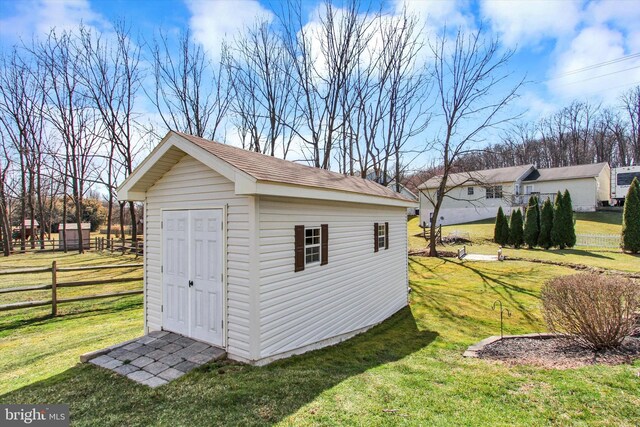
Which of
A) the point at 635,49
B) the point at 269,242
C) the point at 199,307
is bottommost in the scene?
the point at 199,307

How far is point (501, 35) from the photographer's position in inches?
658

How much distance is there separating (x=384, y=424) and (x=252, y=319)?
7.83 feet

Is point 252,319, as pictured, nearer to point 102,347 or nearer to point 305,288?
point 305,288

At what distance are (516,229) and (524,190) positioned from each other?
1446cm

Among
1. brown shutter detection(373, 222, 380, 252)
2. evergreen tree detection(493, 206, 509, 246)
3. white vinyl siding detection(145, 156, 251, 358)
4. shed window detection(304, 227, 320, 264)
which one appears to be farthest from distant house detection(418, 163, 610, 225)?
white vinyl siding detection(145, 156, 251, 358)

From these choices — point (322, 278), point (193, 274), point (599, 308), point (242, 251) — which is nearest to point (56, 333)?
point (193, 274)

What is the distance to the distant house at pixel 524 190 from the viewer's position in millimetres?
29859

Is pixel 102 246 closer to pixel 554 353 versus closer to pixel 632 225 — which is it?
pixel 554 353

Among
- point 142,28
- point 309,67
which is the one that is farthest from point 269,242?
point 142,28

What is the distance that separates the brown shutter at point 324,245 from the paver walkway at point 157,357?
246cm

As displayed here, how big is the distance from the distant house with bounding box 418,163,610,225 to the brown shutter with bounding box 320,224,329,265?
25835mm

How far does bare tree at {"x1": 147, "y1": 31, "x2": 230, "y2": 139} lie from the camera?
59.7 feet

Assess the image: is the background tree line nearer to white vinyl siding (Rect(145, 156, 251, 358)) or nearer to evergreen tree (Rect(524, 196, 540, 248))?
evergreen tree (Rect(524, 196, 540, 248))

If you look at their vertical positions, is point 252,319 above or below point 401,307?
above
